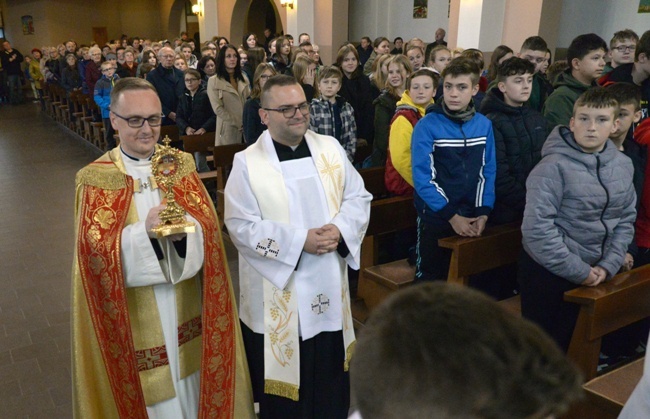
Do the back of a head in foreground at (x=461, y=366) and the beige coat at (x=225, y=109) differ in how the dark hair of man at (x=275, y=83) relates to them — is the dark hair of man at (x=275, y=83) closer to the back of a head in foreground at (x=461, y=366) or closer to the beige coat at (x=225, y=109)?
the back of a head in foreground at (x=461, y=366)

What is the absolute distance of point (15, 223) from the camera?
664 cm

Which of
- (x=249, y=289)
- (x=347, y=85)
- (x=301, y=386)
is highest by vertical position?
(x=347, y=85)

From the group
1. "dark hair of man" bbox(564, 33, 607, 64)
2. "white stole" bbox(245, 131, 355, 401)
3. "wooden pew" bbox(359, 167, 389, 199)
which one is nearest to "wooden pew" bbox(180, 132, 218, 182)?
"wooden pew" bbox(359, 167, 389, 199)

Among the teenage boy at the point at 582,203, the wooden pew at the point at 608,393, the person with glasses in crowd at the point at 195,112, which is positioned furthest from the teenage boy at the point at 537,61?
the person with glasses in crowd at the point at 195,112

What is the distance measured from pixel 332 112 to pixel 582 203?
2693 millimetres

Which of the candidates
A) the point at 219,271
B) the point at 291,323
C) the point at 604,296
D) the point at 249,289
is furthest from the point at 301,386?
the point at 604,296

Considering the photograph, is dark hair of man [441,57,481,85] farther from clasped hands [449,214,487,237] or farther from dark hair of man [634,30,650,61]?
dark hair of man [634,30,650,61]

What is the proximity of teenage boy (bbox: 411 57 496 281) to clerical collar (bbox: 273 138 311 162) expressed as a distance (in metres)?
0.92

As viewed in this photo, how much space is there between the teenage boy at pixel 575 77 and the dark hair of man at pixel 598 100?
101 centimetres

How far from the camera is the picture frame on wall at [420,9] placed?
13.4m

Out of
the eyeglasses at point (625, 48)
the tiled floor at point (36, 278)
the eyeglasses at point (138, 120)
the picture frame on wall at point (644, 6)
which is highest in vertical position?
the picture frame on wall at point (644, 6)

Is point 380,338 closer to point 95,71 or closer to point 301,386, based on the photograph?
point 301,386

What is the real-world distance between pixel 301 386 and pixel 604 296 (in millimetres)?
1476

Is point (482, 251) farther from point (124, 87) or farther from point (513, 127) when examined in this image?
Answer: point (124, 87)
